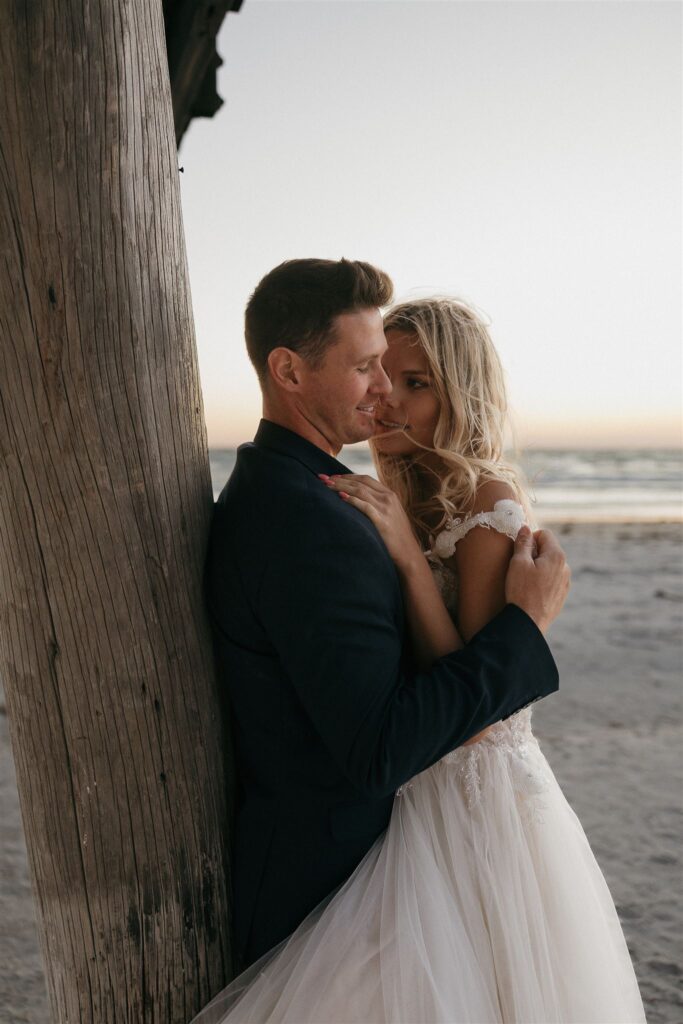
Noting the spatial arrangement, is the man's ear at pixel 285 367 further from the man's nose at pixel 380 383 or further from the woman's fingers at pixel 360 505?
the woman's fingers at pixel 360 505

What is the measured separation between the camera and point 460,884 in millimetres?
1836

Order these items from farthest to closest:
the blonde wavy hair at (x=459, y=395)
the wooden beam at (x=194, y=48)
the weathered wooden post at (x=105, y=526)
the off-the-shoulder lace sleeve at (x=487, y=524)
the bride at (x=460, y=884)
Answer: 1. the wooden beam at (x=194, y=48)
2. the blonde wavy hair at (x=459, y=395)
3. the off-the-shoulder lace sleeve at (x=487, y=524)
4. the bride at (x=460, y=884)
5. the weathered wooden post at (x=105, y=526)

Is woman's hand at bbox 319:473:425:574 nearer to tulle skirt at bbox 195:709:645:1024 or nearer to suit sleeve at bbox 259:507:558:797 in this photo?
suit sleeve at bbox 259:507:558:797

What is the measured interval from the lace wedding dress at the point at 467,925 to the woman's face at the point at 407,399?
429mm

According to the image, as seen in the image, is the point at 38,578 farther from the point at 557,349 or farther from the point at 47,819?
the point at 557,349

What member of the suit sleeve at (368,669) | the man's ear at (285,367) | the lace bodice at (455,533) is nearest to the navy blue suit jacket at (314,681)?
the suit sleeve at (368,669)

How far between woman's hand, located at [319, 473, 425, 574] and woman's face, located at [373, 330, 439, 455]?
0.49m

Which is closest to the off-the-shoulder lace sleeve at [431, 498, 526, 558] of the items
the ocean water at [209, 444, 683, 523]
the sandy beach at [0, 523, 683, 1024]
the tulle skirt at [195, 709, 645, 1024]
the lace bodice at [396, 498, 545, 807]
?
the lace bodice at [396, 498, 545, 807]

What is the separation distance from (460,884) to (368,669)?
0.59m

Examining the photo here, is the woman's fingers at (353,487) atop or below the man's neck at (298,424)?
below

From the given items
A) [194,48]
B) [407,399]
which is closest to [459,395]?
[407,399]

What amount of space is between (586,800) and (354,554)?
4179 millimetres

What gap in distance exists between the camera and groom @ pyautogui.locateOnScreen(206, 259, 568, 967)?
5.31ft

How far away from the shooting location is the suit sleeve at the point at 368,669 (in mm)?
1591
